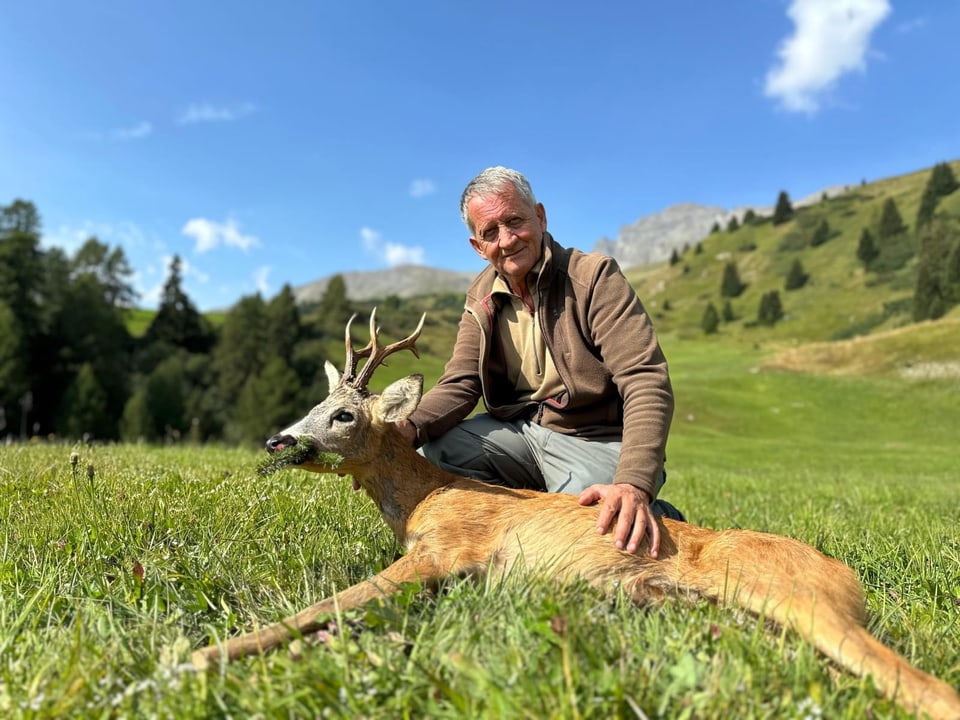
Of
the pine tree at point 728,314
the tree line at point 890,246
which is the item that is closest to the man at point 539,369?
the tree line at point 890,246

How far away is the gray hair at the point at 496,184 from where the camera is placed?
4258mm

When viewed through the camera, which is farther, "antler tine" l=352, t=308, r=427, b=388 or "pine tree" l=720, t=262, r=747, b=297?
"pine tree" l=720, t=262, r=747, b=297

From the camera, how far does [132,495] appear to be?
14.7 ft

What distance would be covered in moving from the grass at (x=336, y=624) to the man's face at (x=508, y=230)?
1.89 m

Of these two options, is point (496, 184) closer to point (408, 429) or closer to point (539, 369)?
point (539, 369)

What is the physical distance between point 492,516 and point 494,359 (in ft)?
5.13

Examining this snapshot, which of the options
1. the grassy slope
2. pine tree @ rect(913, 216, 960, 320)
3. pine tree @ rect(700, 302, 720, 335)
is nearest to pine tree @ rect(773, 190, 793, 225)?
pine tree @ rect(700, 302, 720, 335)

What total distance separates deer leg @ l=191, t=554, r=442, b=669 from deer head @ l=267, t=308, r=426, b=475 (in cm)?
66

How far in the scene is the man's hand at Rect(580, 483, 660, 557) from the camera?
3.17 m

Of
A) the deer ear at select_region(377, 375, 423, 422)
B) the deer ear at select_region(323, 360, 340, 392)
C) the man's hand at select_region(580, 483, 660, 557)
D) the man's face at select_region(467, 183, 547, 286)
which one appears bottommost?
the man's hand at select_region(580, 483, 660, 557)

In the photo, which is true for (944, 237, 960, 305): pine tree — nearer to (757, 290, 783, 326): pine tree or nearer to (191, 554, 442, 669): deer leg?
(757, 290, 783, 326): pine tree

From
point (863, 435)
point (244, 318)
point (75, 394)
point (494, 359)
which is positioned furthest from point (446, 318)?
point (494, 359)

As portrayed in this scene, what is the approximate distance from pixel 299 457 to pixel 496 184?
6.62 ft

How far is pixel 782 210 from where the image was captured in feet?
403
